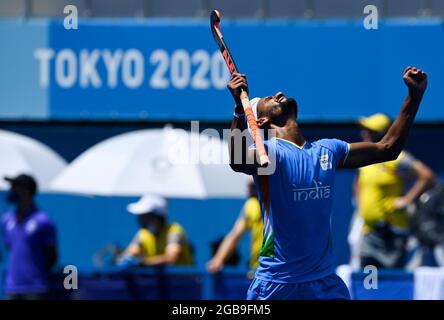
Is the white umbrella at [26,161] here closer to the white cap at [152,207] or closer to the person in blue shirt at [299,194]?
the white cap at [152,207]

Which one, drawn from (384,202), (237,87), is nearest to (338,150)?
(237,87)

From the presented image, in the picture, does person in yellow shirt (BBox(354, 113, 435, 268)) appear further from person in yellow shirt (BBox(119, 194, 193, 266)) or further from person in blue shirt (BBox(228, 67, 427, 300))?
person in blue shirt (BBox(228, 67, 427, 300))

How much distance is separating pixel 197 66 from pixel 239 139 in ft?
27.8

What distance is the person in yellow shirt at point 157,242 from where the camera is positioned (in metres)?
11.3

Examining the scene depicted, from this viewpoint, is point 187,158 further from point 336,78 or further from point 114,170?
point 336,78

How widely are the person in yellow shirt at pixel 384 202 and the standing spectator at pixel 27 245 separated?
306cm

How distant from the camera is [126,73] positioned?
15.0 m

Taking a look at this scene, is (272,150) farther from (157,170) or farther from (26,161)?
(26,161)

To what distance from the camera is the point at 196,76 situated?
49.1 feet

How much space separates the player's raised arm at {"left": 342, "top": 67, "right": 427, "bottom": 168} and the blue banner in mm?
7540

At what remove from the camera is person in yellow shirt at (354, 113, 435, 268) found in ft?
39.7

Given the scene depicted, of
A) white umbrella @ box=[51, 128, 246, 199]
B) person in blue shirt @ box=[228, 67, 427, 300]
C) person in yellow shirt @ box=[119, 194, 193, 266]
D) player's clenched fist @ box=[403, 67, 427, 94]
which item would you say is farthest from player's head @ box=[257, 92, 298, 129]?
white umbrella @ box=[51, 128, 246, 199]
